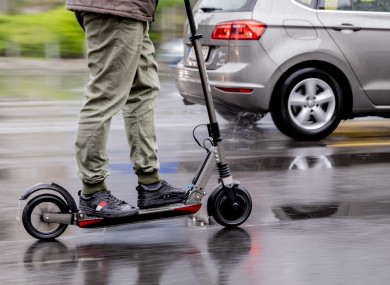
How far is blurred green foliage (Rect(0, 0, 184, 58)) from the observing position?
49.3 ft

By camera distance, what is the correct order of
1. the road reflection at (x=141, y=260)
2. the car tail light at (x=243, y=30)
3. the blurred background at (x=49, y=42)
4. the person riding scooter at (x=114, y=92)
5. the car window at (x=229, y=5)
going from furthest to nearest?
1. the blurred background at (x=49, y=42)
2. the car window at (x=229, y=5)
3. the car tail light at (x=243, y=30)
4. the person riding scooter at (x=114, y=92)
5. the road reflection at (x=141, y=260)

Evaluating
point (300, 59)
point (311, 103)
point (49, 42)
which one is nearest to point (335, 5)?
point (300, 59)

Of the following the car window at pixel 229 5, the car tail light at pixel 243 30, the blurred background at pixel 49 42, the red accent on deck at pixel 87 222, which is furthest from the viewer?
the blurred background at pixel 49 42

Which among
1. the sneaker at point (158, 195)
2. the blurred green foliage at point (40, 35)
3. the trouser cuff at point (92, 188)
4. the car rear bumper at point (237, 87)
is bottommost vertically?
the sneaker at point (158, 195)

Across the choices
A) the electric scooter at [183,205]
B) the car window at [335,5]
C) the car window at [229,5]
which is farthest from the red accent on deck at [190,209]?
the car window at [335,5]

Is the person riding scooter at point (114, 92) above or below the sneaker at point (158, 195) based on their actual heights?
above

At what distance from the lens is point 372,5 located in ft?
26.7

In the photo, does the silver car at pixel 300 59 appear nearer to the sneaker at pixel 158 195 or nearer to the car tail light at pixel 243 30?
the car tail light at pixel 243 30

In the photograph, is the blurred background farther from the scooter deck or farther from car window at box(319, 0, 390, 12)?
the scooter deck

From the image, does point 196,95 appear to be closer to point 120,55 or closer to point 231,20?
point 231,20

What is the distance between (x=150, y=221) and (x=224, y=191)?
16.9 inches

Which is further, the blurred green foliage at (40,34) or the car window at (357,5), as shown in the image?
the blurred green foliage at (40,34)

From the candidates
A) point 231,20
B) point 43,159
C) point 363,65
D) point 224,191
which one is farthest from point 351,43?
point 224,191

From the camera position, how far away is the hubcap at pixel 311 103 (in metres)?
7.99
